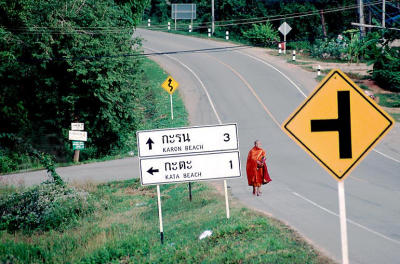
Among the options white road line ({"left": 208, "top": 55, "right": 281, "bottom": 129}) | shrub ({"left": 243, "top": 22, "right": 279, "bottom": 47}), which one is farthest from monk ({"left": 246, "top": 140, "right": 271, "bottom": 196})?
shrub ({"left": 243, "top": 22, "right": 279, "bottom": 47})

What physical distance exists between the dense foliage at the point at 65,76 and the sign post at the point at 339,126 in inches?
818

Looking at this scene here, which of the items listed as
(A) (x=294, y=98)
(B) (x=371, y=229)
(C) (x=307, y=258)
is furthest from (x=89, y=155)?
(C) (x=307, y=258)

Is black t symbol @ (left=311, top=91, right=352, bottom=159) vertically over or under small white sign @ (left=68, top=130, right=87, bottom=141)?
over

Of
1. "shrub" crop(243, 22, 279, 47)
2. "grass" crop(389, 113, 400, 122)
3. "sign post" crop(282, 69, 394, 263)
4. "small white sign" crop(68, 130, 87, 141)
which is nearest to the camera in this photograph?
"sign post" crop(282, 69, 394, 263)

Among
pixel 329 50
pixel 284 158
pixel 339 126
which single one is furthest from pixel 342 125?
pixel 329 50

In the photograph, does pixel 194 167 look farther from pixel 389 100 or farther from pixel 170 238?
pixel 389 100

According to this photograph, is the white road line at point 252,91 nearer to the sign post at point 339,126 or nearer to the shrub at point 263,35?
the shrub at point 263,35

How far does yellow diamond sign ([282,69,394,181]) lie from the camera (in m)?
5.80

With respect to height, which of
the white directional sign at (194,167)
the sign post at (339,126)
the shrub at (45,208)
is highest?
the sign post at (339,126)

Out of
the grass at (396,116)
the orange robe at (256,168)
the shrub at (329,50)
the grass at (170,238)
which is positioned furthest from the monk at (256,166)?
the shrub at (329,50)

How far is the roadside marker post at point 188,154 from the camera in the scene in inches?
450

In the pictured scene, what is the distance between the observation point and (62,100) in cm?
2755

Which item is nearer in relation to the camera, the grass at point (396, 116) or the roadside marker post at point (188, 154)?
the roadside marker post at point (188, 154)

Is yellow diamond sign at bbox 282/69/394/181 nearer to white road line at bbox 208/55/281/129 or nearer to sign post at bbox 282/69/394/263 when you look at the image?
sign post at bbox 282/69/394/263
